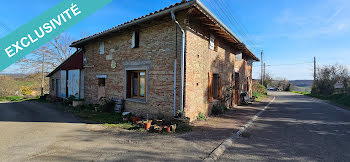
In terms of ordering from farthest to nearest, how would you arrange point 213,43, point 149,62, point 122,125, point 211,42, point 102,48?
point 102,48, point 213,43, point 211,42, point 149,62, point 122,125

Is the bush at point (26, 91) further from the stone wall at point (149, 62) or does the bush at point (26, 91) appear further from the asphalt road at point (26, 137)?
the asphalt road at point (26, 137)

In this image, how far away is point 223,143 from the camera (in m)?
4.30

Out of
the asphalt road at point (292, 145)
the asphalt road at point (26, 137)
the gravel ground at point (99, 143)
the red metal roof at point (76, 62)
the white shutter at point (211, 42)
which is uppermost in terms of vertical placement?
the white shutter at point (211, 42)

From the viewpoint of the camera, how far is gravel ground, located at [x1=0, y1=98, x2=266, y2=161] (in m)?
3.48

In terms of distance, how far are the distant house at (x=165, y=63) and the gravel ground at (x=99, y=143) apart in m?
1.55

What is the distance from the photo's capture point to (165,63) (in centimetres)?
Result: 637

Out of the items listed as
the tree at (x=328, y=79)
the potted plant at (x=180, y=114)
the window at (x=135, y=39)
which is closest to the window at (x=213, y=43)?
the window at (x=135, y=39)

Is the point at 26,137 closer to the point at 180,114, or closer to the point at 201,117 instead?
the point at 180,114

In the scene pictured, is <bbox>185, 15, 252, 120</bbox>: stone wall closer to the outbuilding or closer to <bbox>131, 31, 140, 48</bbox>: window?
<bbox>131, 31, 140, 48</bbox>: window

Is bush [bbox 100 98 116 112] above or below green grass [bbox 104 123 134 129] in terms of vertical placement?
above

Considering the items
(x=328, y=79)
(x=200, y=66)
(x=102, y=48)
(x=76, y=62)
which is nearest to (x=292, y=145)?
(x=200, y=66)

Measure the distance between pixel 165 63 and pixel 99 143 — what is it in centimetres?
349

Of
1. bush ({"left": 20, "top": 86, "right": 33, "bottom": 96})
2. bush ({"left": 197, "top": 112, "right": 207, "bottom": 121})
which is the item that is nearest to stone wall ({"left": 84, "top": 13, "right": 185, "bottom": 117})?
bush ({"left": 197, "top": 112, "right": 207, "bottom": 121})

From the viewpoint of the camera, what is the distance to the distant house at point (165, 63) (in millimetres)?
5965
